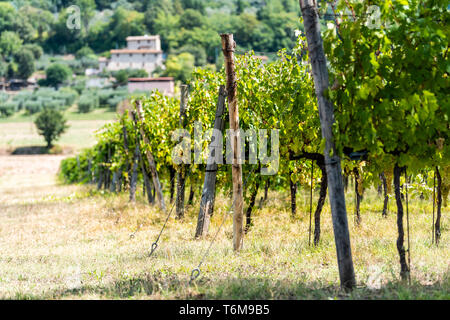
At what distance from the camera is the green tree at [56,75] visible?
146625mm

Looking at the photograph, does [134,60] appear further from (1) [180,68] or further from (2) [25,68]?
(2) [25,68]

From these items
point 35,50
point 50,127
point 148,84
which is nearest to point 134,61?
point 35,50

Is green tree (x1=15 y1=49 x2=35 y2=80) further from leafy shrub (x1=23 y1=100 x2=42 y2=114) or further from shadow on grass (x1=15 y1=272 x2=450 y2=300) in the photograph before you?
shadow on grass (x1=15 y1=272 x2=450 y2=300)

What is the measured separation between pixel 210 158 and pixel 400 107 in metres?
4.49

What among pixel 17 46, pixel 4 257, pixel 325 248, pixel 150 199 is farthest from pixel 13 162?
pixel 17 46

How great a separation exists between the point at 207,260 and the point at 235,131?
82.3 inches

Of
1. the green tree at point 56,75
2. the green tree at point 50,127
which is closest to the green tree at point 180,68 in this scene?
the green tree at point 56,75

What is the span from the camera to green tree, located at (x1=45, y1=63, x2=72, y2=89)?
146625mm

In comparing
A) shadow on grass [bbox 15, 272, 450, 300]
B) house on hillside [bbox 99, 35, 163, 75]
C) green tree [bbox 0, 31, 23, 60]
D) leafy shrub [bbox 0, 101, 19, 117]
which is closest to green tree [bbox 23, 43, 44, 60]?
green tree [bbox 0, 31, 23, 60]

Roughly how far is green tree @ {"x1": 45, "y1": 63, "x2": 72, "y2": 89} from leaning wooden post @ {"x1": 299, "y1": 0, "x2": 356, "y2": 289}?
501 feet

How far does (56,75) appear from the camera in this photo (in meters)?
147

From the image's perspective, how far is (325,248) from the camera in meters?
7.52

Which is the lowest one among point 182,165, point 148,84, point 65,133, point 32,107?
point 65,133
